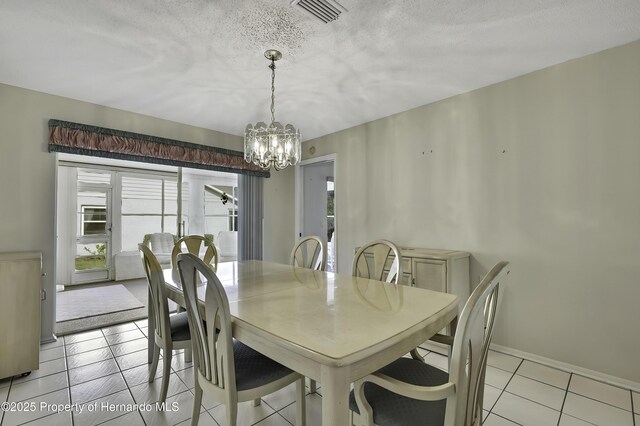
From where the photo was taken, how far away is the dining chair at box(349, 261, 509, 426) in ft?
3.22

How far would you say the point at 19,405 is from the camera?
1.91 meters

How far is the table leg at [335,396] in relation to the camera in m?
0.94

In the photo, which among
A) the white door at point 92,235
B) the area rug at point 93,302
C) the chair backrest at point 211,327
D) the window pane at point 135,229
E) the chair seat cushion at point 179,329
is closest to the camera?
the chair backrest at point 211,327

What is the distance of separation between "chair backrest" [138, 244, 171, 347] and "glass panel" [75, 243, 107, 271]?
16.0 feet

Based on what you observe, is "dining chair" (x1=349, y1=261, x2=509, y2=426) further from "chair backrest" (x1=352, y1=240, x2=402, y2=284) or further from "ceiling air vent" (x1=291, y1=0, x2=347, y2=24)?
"ceiling air vent" (x1=291, y1=0, x2=347, y2=24)

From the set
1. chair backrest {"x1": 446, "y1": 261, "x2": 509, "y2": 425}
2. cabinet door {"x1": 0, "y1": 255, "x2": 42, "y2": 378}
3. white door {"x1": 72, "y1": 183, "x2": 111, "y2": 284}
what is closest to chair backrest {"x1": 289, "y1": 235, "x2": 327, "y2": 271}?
chair backrest {"x1": 446, "y1": 261, "x2": 509, "y2": 425}

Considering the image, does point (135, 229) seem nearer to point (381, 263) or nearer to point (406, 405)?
point (381, 263)

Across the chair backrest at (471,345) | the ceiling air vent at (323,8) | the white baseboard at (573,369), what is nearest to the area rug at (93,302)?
the ceiling air vent at (323,8)

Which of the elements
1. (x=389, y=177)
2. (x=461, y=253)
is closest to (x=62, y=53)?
(x=389, y=177)

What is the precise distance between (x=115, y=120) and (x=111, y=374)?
2.53m

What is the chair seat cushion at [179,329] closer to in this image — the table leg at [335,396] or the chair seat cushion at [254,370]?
the chair seat cushion at [254,370]

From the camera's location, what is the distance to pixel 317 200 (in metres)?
5.06

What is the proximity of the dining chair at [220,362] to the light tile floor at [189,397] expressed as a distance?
0.43 m

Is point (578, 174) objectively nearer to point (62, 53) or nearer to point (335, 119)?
point (335, 119)
